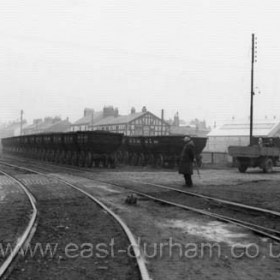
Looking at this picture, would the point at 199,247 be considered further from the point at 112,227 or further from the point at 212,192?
the point at 212,192

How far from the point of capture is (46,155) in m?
34.2

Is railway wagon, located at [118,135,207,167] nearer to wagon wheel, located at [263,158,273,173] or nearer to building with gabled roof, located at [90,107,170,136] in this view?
wagon wheel, located at [263,158,273,173]

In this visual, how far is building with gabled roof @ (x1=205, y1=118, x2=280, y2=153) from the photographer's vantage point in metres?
60.7

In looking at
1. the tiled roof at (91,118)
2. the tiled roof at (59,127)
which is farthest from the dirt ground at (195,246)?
the tiled roof at (59,127)

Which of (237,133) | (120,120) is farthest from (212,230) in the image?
(120,120)

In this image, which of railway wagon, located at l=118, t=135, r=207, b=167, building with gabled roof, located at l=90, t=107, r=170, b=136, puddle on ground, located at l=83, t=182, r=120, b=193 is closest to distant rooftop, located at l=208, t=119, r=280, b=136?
building with gabled roof, located at l=90, t=107, r=170, b=136

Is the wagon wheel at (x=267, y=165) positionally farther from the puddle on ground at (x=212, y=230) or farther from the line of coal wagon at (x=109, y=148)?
the puddle on ground at (x=212, y=230)

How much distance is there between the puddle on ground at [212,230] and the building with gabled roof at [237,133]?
2045 inches

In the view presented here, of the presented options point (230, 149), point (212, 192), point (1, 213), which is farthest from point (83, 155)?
point (1, 213)

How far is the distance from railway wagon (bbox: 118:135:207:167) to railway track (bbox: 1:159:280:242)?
12.5 m

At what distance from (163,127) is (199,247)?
83.1 meters

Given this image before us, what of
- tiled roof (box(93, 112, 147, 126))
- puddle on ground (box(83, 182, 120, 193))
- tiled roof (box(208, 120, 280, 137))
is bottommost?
puddle on ground (box(83, 182, 120, 193))

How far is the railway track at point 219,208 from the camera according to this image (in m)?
7.81

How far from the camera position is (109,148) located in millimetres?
25609
